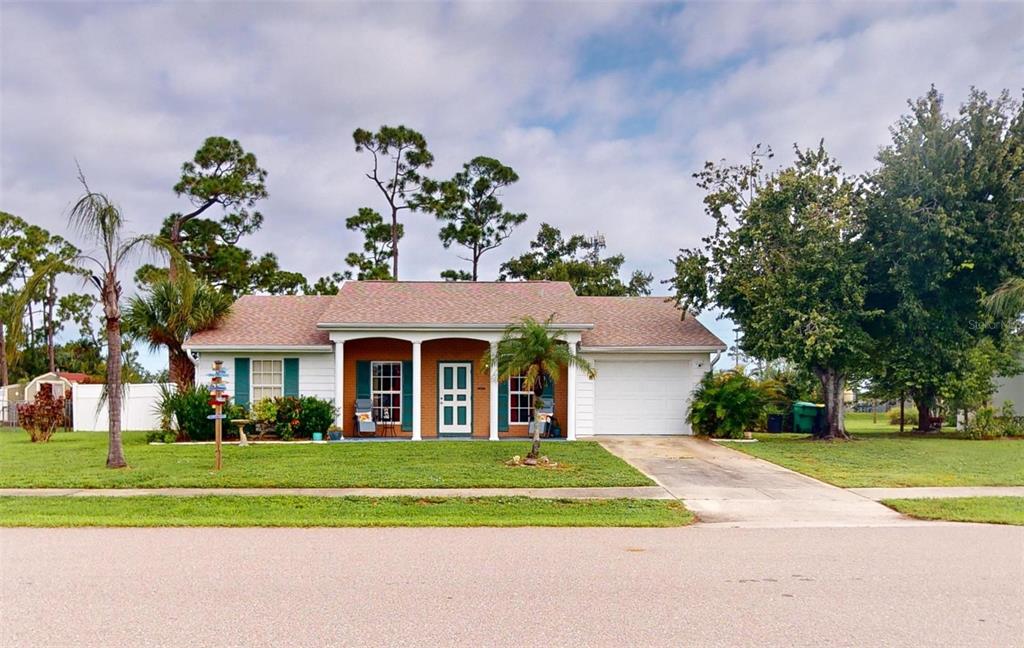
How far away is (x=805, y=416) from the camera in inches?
892

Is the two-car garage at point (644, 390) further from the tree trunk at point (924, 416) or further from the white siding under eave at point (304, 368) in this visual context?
the tree trunk at point (924, 416)

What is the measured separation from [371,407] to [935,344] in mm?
14636

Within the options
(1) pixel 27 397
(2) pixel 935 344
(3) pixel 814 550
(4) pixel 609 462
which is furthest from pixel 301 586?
(1) pixel 27 397

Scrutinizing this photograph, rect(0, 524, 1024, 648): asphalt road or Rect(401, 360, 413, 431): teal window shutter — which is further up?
Rect(401, 360, 413, 431): teal window shutter

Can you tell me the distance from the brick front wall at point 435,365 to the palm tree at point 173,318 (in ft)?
13.2

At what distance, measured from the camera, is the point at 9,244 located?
133ft

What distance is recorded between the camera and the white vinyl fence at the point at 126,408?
78.5 feet

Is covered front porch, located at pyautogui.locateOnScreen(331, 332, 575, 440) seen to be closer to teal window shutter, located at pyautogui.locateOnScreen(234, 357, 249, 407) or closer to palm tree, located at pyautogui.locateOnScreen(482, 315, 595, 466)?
teal window shutter, located at pyautogui.locateOnScreen(234, 357, 249, 407)

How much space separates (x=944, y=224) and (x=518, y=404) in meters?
11.4

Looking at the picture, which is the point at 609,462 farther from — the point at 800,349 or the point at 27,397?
the point at 27,397

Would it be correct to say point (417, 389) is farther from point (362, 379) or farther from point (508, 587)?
point (508, 587)

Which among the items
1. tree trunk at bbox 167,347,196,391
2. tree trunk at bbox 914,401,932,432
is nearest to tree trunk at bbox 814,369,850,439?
tree trunk at bbox 914,401,932,432

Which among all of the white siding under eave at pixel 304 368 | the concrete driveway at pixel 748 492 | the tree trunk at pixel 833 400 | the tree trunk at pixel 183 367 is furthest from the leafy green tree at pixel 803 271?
the tree trunk at pixel 183 367

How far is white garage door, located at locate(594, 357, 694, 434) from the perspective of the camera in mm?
20562
